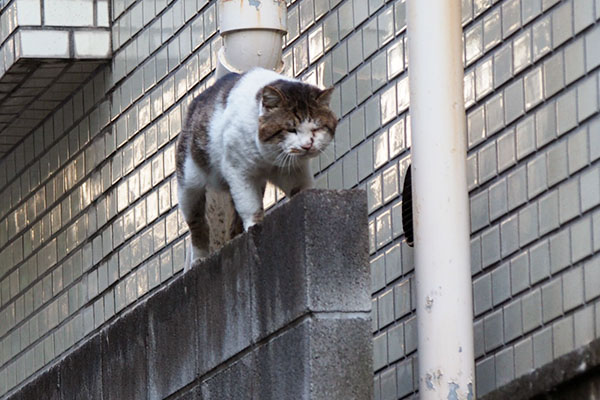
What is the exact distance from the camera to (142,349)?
25.5 feet

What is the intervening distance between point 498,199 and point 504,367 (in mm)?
811

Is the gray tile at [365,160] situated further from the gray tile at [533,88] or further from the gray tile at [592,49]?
the gray tile at [592,49]

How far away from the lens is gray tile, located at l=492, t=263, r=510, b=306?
7.64m

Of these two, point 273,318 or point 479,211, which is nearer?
point 273,318

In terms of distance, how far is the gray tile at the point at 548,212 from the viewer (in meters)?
7.24

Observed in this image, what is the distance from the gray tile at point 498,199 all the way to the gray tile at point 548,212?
1.15 feet

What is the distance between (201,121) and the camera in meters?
7.84

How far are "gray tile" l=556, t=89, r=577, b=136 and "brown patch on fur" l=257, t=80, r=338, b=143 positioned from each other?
1.02m

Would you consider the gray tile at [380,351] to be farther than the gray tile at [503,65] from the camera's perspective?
Yes

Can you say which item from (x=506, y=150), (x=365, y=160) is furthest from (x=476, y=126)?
(x=365, y=160)

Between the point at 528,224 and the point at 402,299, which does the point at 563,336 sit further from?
the point at 402,299

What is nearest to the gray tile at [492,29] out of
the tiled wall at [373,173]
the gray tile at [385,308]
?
the tiled wall at [373,173]

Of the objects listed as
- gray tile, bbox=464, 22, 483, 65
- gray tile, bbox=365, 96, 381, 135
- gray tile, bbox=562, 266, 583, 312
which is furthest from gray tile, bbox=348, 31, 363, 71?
gray tile, bbox=562, 266, 583, 312

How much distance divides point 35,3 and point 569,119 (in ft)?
18.6
